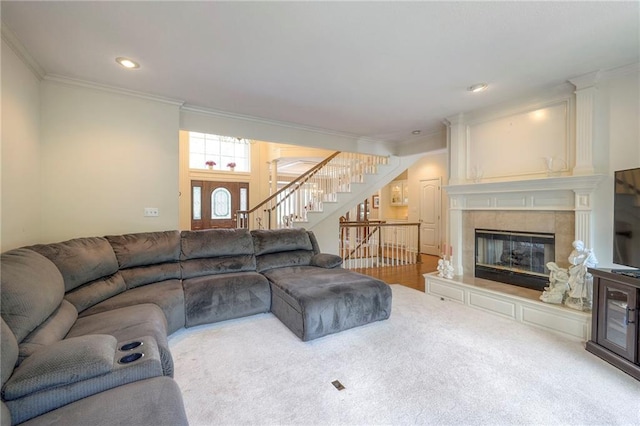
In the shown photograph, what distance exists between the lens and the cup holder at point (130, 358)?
52.1 inches

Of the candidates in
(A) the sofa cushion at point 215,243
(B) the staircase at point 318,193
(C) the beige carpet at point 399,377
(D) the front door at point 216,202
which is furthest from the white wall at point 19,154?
(D) the front door at point 216,202

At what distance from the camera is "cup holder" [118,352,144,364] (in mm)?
1324

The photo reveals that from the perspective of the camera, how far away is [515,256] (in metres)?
3.60

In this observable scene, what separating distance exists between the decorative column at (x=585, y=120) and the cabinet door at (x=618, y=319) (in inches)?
48.6

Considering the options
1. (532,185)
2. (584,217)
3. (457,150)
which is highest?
(457,150)

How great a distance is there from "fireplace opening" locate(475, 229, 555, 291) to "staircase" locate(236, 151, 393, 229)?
2.61 meters

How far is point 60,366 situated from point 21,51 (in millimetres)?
2712

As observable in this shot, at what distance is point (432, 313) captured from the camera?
10.5 feet

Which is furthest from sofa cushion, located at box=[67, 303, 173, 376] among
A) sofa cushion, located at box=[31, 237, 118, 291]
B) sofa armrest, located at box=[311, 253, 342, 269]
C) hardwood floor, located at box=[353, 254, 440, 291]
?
hardwood floor, located at box=[353, 254, 440, 291]

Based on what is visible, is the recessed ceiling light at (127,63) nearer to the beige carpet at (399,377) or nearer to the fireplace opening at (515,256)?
the beige carpet at (399,377)

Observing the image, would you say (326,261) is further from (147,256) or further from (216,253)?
(147,256)

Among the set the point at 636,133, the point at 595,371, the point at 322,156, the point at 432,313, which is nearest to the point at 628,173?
the point at 636,133

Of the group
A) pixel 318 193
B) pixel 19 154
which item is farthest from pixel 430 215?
pixel 19 154

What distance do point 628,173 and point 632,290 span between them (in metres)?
0.98
